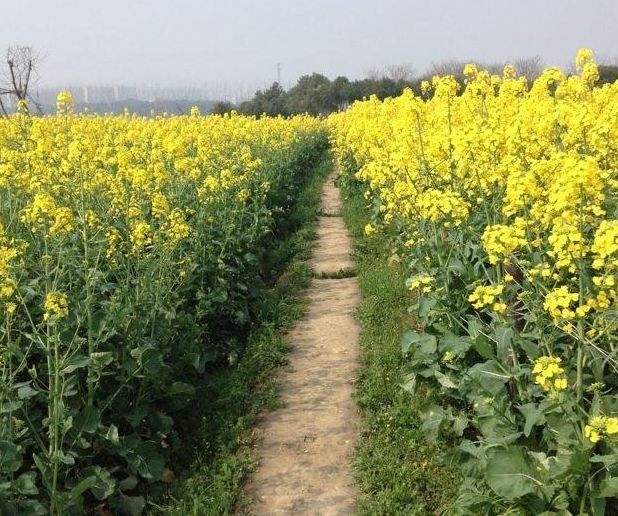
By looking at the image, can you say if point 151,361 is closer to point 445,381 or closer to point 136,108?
point 445,381

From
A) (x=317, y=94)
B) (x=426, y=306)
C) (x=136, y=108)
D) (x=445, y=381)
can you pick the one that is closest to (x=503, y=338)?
(x=445, y=381)

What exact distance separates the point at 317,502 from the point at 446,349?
111 centimetres

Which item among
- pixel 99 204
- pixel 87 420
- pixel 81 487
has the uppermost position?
pixel 99 204

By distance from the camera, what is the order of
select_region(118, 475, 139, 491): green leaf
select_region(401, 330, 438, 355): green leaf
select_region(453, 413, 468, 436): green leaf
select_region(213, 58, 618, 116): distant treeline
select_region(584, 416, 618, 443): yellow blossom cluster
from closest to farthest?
select_region(584, 416, 618, 443): yellow blossom cluster → select_region(118, 475, 139, 491): green leaf → select_region(453, 413, 468, 436): green leaf → select_region(401, 330, 438, 355): green leaf → select_region(213, 58, 618, 116): distant treeline

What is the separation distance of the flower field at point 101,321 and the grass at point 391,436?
110 centimetres

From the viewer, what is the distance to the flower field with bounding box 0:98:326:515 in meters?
3.04

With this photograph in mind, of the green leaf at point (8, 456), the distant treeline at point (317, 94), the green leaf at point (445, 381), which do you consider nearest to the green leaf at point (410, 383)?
the green leaf at point (445, 381)

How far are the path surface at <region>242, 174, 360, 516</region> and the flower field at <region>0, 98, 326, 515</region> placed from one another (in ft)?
1.82

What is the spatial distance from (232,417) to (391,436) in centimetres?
108

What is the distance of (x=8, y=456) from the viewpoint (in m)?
2.74

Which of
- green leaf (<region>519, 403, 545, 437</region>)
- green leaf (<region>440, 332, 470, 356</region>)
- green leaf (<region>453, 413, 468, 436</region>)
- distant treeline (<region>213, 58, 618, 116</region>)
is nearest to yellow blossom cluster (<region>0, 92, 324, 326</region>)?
green leaf (<region>440, 332, 470, 356</region>)

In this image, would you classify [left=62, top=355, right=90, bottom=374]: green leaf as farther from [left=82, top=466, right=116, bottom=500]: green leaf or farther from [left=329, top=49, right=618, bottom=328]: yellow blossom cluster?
[left=329, top=49, right=618, bottom=328]: yellow blossom cluster

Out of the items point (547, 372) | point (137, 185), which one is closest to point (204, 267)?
point (137, 185)

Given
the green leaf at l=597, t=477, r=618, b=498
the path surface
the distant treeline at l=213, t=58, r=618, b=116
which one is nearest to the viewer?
the green leaf at l=597, t=477, r=618, b=498
